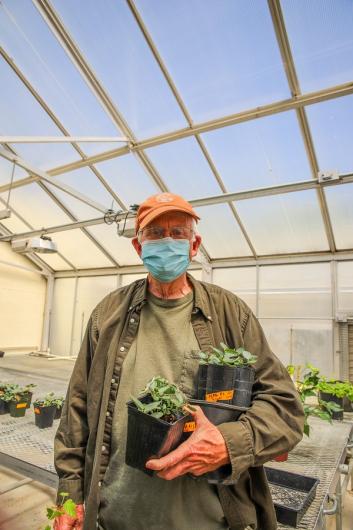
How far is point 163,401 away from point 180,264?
438 millimetres

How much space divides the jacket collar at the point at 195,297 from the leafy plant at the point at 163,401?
0.25 meters

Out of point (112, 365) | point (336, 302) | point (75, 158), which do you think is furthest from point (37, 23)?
point (336, 302)

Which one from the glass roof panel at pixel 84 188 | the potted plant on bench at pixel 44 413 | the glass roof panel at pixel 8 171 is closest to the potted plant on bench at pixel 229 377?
the potted plant on bench at pixel 44 413

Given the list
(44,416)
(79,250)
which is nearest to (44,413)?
(44,416)

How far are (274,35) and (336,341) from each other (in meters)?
4.63

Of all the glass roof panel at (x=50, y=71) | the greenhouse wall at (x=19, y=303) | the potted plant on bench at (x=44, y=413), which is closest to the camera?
the potted plant on bench at (x=44, y=413)

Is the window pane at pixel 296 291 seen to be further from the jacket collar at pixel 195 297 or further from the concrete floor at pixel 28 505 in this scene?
the jacket collar at pixel 195 297

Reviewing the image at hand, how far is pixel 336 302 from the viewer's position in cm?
602

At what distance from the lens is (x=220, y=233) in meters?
6.55

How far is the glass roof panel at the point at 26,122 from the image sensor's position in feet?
16.2

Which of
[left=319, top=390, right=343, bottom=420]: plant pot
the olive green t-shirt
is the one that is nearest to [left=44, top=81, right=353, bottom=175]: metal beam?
[left=319, top=390, right=343, bottom=420]: plant pot

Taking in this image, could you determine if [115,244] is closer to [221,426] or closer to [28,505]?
[28,505]

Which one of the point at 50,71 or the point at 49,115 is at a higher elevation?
the point at 50,71

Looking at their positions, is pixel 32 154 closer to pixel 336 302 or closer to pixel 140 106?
pixel 140 106
